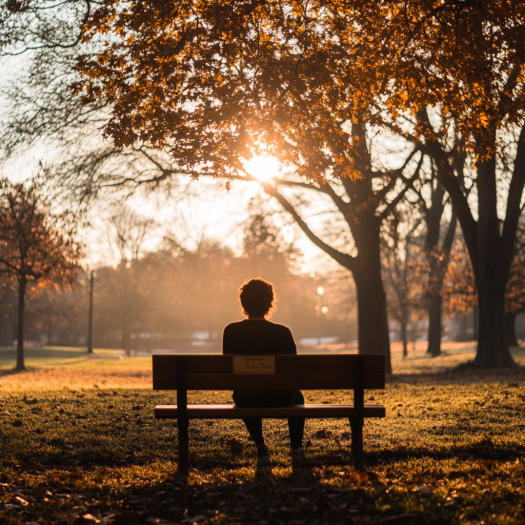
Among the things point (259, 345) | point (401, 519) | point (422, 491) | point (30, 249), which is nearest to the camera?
point (401, 519)

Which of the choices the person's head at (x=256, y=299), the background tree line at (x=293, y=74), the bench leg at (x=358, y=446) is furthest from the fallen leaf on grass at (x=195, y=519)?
the background tree line at (x=293, y=74)

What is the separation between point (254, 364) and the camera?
17.0 feet

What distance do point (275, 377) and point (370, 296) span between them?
11.5 meters

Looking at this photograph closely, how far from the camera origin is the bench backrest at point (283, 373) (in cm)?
516

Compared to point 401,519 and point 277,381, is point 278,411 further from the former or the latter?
point 401,519

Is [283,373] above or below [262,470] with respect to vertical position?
above

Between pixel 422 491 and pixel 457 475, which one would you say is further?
pixel 457 475

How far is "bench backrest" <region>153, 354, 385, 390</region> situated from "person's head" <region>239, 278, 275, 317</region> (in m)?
0.64

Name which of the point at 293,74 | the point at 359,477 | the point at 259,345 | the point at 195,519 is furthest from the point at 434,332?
the point at 195,519

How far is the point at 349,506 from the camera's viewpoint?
13.2ft

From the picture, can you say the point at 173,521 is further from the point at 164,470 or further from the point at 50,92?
the point at 50,92

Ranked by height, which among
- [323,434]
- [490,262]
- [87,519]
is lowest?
[323,434]

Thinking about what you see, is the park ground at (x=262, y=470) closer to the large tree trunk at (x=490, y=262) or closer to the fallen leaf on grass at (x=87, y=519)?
the fallen leaf on grass at (x=87, y=519)

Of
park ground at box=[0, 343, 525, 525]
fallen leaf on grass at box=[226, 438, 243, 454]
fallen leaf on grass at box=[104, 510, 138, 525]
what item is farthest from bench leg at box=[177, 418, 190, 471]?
fallen leaf on grass at box=[104, 510, 138, 525]
